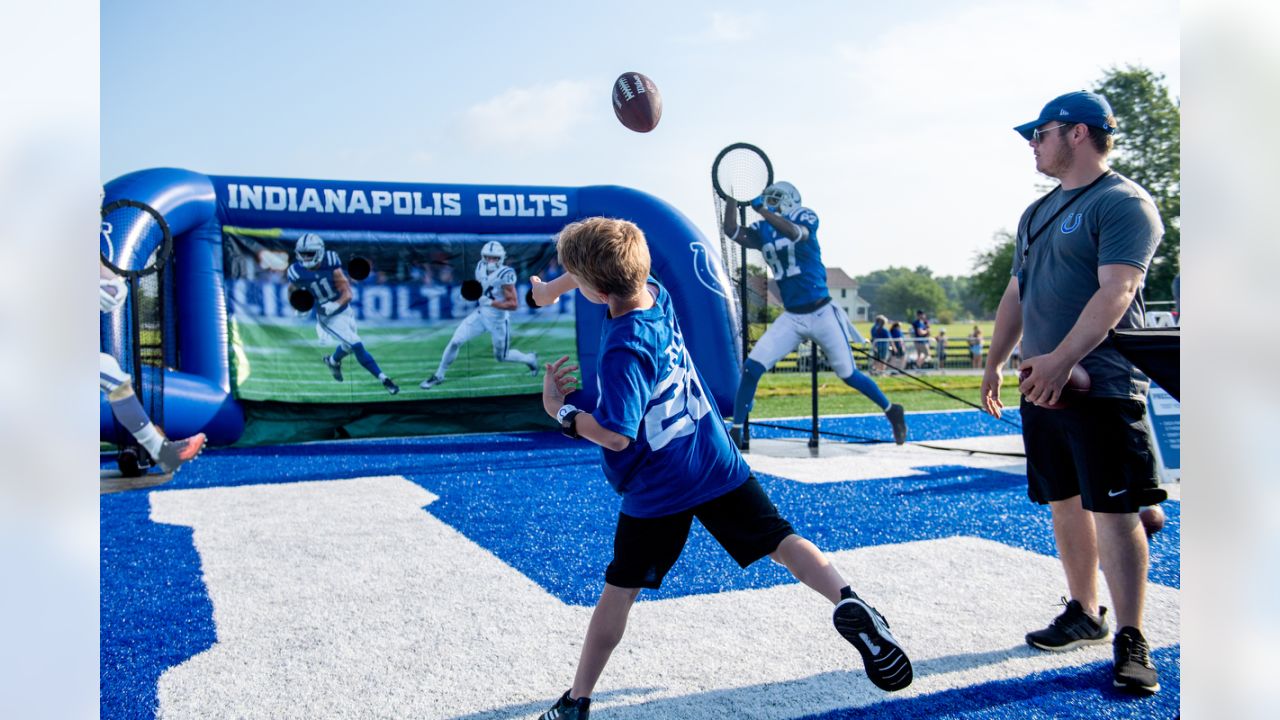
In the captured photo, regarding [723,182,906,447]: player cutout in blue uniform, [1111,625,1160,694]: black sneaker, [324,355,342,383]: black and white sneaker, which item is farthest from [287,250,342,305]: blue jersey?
[1111,625,1160,694]: black sneaker

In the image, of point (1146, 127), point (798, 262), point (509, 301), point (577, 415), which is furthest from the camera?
point (1146, 127)

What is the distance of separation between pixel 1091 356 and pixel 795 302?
5.54 m

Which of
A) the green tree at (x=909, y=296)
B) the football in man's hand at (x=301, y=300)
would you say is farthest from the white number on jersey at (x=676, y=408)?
the green tree at (x=909, y=296)

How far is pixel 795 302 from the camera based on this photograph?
8.39 m

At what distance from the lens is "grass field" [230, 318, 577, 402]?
921 cm

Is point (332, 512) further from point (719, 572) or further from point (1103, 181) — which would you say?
point (1103, 181)

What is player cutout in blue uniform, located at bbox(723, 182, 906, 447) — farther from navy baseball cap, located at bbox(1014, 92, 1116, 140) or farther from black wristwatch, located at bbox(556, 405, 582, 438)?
black wristwatch, located at bbox(556, 405, 582, 438)

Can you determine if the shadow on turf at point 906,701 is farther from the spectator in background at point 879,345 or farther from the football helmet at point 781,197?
the spectator in background at point 879,345

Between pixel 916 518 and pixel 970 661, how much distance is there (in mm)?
2329

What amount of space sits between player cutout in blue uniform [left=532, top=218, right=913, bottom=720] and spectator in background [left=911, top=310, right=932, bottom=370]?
19.6 m

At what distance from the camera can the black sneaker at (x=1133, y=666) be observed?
2.71 metres

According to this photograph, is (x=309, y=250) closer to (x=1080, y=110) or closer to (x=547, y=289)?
(x=547, y=289)

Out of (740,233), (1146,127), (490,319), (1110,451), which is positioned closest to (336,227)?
(490,319)
